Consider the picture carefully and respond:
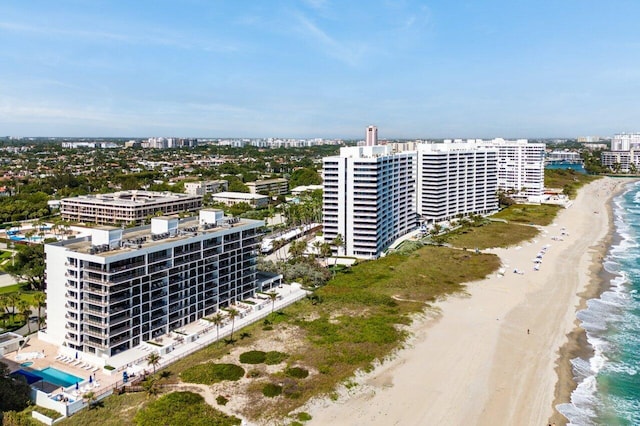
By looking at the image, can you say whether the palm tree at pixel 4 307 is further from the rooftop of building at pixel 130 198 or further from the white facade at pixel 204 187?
the white facade at pixel 204 187

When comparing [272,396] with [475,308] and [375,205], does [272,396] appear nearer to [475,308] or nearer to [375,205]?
[475,308]

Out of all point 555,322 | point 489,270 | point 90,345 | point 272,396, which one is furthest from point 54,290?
point 489,270

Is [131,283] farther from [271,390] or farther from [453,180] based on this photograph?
[453,180]

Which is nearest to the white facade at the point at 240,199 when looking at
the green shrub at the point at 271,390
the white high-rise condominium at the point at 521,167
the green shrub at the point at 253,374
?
the white high-rise condominium at the point at 521,167

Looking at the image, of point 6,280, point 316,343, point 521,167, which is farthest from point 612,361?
point 521,167

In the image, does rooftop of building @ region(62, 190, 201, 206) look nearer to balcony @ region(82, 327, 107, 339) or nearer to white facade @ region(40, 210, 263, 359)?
white facade @ region(40, 210, 263, 359)
